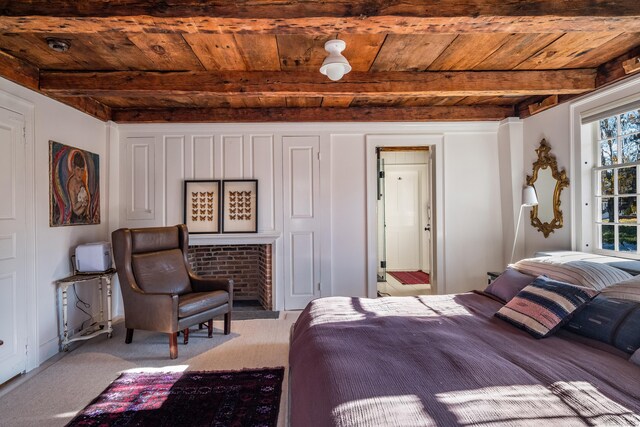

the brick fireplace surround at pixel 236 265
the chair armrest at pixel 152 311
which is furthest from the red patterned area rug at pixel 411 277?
the chair armrest at pixel 152 311

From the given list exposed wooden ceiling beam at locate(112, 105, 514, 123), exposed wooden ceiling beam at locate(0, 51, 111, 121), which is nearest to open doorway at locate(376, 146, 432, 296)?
exposed wooden ceiling beam at locate(112, 105, 514, 123)

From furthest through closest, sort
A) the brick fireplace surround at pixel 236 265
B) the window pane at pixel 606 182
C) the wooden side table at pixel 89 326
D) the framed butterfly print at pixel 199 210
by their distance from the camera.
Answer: the brick fireplace surround at pixel 236 265 < the framed butterfly print at pixel 199 210 < the wooden side table at pixel 89 326 < the window pane at pixel 606 182

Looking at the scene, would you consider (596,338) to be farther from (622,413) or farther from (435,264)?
(435,264)

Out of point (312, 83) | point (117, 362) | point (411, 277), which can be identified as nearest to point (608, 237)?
point (312, 83)

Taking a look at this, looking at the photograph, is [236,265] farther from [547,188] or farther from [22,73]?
[547,188]

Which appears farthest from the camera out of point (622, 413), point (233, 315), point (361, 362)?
point (233, 315)

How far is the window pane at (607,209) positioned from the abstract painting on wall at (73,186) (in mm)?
4914

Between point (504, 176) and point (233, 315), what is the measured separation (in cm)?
365

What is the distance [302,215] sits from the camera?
4160mm

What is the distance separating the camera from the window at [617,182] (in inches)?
106

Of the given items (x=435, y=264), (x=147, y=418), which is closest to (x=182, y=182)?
(x=147, y=418)

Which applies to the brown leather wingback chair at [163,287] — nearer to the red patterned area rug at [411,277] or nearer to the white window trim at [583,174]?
the white window trim at [583,174]

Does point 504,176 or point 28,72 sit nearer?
point 28,72

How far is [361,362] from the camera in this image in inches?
55.6
